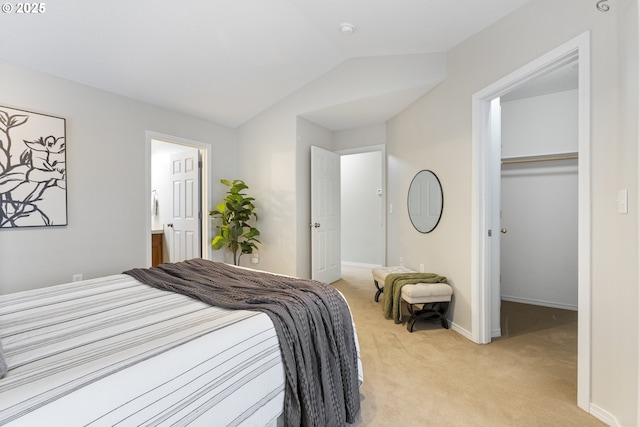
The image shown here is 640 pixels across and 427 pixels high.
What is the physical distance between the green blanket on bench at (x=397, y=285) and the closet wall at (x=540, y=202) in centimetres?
141

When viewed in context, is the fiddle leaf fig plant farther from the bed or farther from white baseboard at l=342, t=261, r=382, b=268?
white baseboard at l=342, t=261, r=382, b=268

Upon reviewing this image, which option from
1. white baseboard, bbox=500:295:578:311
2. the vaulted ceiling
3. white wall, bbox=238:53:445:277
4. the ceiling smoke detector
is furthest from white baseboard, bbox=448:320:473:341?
the ceiling smoke detector

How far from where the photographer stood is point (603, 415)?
5.28ft

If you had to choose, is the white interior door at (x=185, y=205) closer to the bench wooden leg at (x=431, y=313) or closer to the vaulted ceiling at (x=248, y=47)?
the vaulted ceiling at (x=248, y=47)

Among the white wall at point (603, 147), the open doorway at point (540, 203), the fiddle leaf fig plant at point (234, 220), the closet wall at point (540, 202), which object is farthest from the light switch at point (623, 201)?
the fiddle leaf fig plant at point (234, 220)

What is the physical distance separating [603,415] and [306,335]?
1719 mm

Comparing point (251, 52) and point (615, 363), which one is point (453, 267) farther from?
point (251, 52)

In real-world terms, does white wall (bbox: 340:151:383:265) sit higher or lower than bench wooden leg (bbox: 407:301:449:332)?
higher

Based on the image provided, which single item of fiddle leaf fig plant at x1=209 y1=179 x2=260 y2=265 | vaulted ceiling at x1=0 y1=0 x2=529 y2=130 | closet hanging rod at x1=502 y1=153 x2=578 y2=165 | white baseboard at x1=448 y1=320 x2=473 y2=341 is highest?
vaulted ceiling at x1=0 y1=0 x2=529 y2=130

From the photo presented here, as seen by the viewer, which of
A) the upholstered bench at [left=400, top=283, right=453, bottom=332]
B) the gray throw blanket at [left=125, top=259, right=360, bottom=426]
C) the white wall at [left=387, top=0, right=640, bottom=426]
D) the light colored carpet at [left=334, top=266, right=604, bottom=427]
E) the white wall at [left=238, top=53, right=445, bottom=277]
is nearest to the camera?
the gray throw blanket at [left=125, top=259, right=360, bottom=426]

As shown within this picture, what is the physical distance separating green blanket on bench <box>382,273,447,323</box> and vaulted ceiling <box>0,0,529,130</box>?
6.61 feet

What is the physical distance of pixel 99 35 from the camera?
2377mm

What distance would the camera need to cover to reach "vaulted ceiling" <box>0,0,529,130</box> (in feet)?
7.48

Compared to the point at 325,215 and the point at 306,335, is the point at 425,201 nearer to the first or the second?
the point at 325,215
